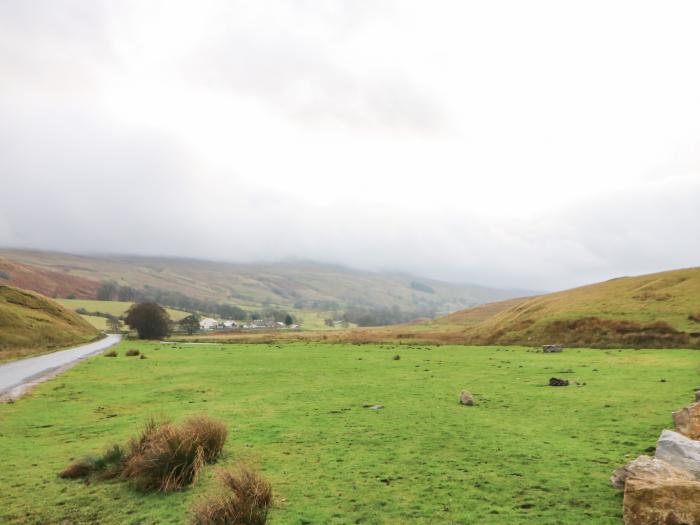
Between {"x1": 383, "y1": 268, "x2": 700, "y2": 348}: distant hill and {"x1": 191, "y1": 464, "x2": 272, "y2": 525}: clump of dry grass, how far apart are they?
5430 cm

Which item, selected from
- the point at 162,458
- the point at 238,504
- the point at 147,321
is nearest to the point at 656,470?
the point at 238,504

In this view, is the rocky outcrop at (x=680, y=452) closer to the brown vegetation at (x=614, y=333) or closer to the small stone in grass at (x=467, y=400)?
the small stone in grass at (x=467, y=400)

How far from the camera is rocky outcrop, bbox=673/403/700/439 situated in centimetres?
1225

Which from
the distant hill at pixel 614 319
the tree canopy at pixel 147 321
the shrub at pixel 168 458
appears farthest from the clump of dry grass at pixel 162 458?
the tree canopy at pixel 147 321

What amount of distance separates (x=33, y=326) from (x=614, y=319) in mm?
100528

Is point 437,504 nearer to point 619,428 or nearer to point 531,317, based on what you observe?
point 619,428

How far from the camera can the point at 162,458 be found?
12.4m

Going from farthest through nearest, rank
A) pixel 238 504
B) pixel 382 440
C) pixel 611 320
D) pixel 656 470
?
1. pixel 611 320
2. pixel 382 440
3. pixel 238 504
4. pixel 656 470

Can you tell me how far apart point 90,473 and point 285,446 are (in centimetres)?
582

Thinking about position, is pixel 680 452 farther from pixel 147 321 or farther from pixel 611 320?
pixel 147 321

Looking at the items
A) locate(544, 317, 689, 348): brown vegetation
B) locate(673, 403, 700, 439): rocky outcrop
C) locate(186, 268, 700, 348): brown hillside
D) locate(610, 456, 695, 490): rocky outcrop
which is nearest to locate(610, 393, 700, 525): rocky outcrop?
locate(610, 456, 695, 490): rocky outcrop

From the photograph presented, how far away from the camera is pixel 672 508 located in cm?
796

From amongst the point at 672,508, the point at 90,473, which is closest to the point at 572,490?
the point at 672,508

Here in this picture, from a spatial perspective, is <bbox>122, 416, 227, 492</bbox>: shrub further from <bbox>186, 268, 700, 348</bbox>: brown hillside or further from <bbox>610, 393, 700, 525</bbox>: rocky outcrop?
<bbox>186, 268, 700, 348</bbox>: brown hillside
